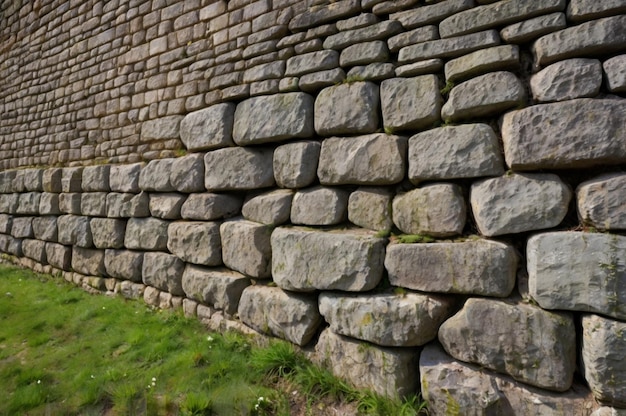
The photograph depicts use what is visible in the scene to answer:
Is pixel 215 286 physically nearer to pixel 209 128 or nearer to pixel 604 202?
pixel 209 128

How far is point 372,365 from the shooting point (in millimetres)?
2463

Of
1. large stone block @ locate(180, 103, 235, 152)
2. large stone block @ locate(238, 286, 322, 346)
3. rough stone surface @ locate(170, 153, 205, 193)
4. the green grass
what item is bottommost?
the green grass

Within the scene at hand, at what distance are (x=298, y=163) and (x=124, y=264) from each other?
98.1 inches

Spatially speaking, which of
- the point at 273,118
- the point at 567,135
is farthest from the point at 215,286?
the point at 567,135

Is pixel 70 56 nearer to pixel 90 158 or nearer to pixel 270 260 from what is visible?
pixel 90 158

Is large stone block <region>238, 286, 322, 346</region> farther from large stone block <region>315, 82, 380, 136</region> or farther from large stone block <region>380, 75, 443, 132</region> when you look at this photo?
large stone block <region>380, 75, 443, 132</region>

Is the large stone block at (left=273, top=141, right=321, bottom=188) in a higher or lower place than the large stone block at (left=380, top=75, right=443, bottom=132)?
lower

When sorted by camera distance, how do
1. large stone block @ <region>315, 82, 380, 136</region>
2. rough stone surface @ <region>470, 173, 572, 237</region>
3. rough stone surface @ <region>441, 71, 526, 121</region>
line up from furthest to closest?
large stone block @ <region>315, 82, 380, 136</region> → rough stone surface @ <region>441, 71, 526, 121</region> → rough stone surface @ <region>470, 173, 572, 237</region>

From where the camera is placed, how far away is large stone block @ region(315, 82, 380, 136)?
2662mm

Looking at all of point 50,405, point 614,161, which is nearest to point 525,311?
point 614,161

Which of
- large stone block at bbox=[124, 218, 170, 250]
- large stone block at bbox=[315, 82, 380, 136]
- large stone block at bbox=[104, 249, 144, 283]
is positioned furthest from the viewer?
large stone block at bbox=[104, 249, 144, 283]

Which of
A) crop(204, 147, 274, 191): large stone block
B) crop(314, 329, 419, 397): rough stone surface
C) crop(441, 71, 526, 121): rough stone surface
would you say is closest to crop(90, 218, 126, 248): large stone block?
crop(204, 147, 274, 191): large stone block

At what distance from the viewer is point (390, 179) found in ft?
8.34

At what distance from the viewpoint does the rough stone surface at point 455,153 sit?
88.4 inches
